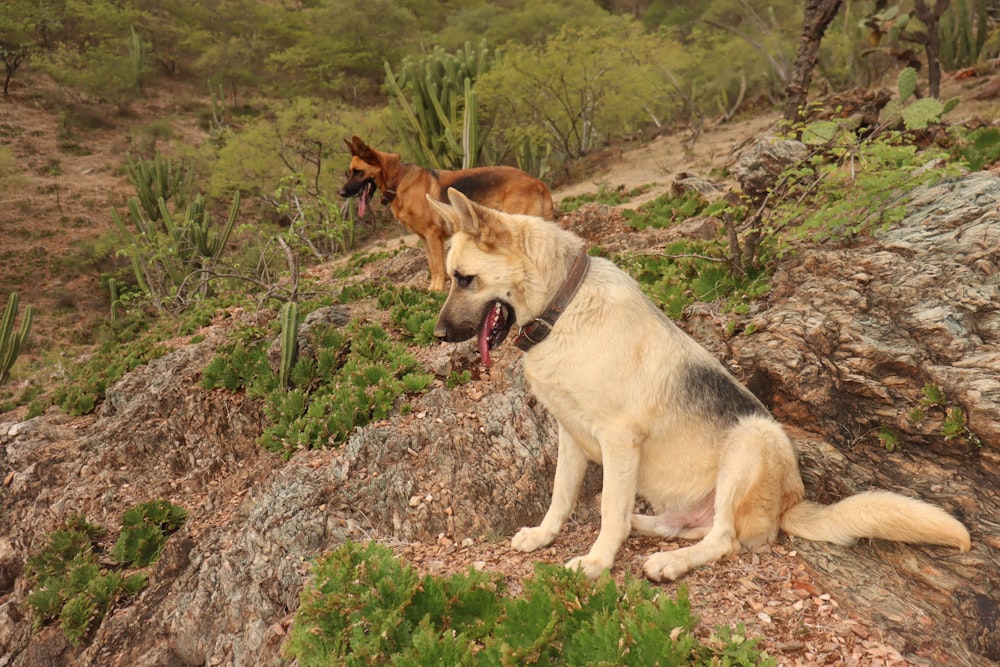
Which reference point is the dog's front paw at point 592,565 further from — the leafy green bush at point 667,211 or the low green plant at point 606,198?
the low green plant at point 606,198

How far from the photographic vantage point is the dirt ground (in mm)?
2830

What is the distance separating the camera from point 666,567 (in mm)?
3152

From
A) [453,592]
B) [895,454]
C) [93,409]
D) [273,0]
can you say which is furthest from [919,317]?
[273,0]

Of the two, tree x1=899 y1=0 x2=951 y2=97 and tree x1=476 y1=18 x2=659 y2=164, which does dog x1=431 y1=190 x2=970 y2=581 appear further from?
tree x1=476 y1=18 x2=659 y2=164

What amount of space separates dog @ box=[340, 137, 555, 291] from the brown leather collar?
461 cm

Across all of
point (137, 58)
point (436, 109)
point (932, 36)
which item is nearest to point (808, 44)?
point (932, 36)

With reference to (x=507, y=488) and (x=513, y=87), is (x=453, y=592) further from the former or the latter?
(x=513, y=87)

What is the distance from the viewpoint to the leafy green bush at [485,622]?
2459 millimetres

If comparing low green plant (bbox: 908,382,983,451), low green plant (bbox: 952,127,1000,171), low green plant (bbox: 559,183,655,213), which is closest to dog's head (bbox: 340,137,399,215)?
low green plant (bbox: 559,183,655,213)

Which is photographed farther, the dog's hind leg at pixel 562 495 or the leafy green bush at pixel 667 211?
the leafy green bush at pixel 667 211

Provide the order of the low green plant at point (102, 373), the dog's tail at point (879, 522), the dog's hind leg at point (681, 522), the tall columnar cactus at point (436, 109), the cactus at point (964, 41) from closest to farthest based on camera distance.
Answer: the dog's tail at point (879, 522) < the dog's hind leg at point (681, 522) < the low green plant at point (102, 373) < the tall columnar cactus at point (436, 109) < the cactus at point (964, 41)

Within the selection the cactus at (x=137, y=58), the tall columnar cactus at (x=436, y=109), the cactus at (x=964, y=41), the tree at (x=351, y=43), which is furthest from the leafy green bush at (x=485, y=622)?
the cactus at (x=137, y=58)

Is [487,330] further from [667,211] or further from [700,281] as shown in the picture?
[667,211]

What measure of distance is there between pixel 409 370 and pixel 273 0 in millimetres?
58686
